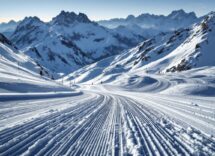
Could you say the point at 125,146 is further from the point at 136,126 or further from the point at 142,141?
the point at 136,126

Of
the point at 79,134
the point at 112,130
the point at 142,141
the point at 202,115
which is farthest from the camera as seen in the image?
the point at 202,115

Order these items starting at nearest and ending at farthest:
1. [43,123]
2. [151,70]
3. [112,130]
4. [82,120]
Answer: [112,130] < [43,123] < [82,120] < [151,70]

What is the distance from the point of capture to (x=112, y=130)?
563 inches

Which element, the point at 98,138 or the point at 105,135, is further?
Result: the point at 105,135

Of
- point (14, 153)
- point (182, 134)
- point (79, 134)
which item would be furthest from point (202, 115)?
point (14, 153)

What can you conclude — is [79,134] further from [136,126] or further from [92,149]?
[136,126]

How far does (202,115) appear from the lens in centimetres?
1948

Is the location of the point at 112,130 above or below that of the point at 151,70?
below

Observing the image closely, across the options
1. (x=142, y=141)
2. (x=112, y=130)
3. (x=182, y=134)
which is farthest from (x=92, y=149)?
(x=182, y=134)

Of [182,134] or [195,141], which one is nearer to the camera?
[195,141]

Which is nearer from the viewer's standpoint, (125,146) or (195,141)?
(125,146)

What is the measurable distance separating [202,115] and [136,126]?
569 cm

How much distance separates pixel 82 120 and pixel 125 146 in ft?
20.0

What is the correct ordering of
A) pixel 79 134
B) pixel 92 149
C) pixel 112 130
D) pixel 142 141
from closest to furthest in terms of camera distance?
pixel 92 149 → pixel 142 141 → pixel 79 134 → pixel 112 130
